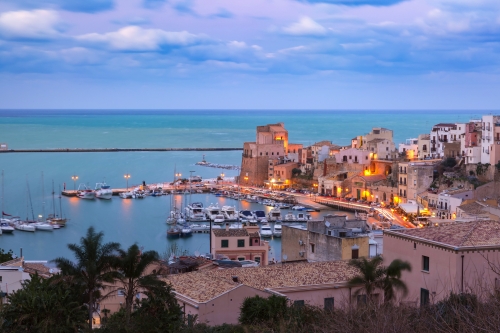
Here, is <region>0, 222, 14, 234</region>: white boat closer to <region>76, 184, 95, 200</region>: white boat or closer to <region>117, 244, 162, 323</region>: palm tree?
<region>76, 184, 95, 200</region>: white boat

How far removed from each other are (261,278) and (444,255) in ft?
9.39

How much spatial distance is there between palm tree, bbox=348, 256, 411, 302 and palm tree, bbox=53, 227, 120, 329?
320 centimetres

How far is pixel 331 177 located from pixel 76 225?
1501 centimetres

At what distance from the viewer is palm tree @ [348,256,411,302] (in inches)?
398

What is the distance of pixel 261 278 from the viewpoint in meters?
11.6

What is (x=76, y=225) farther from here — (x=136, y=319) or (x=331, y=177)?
(x=136, y=319)

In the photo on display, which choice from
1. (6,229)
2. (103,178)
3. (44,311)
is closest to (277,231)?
(6,229)

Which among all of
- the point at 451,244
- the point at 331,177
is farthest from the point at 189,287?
the point at 331,177

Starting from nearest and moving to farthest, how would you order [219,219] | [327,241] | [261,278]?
1. [261,278]
2. [327,241]
3. [219,219]

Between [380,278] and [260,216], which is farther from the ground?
[380,278]

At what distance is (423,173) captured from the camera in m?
35.8

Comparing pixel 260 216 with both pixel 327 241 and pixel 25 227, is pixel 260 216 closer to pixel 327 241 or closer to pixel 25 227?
pixel 25 227

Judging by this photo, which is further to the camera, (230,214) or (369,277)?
(230,214)

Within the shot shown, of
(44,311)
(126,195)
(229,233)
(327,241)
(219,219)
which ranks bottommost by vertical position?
(126,195)
